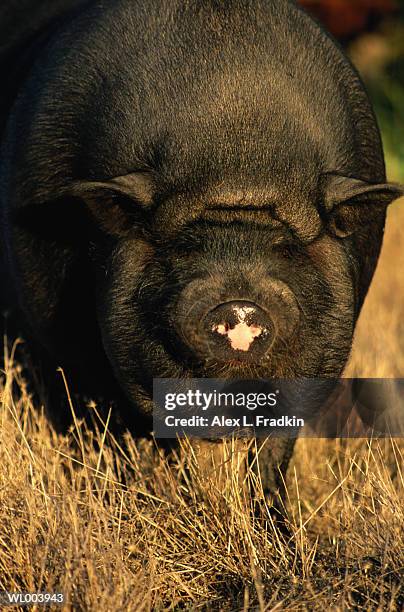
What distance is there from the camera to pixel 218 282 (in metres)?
3.75

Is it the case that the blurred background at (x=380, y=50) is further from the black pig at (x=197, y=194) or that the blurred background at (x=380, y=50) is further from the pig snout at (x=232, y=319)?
the pig snout at (x=232, y=319)

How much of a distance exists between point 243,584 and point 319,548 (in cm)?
44

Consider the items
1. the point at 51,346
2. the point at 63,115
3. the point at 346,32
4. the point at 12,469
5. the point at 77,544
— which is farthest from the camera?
the point at 346,32

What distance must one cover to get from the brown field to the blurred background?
6.38 metres

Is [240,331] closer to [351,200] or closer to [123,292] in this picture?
[123,292]

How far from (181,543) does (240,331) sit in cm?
73

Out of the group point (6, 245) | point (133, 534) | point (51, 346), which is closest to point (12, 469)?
point (133, 534)

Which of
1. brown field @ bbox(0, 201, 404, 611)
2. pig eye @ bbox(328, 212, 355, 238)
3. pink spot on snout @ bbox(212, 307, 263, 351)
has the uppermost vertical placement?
pig eye @ bbox(328, 212, 355, 238)

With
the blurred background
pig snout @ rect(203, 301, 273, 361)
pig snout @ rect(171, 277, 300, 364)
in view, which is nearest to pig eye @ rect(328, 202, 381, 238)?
pig snout @ rect(171, 277, 300, 364)

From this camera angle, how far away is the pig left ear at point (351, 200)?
3914 mm

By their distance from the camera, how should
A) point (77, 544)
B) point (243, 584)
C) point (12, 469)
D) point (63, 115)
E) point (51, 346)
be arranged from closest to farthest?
1. point (77, 544)
2. point (243, 584)
3. point (12, 469)
4. point (63, 115)
5. point (51, 346)

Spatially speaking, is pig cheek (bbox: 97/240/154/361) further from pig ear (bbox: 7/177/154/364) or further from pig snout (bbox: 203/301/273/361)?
pig snout (bbox: 203/301/273/361)

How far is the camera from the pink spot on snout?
368 cm

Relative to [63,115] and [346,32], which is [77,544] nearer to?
[63,115]
